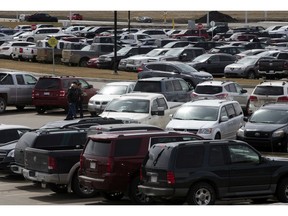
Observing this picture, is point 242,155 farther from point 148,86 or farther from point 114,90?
point 114,90

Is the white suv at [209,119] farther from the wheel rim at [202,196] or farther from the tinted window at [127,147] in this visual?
the wheel rim at [202,196]

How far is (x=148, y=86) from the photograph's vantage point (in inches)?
1286

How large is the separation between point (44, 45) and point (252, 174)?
4065 centimetres

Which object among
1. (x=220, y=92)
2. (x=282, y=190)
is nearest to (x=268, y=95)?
(x=220, y=92)

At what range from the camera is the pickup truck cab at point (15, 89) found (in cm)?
3494

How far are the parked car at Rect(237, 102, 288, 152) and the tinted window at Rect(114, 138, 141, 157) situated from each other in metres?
7.75

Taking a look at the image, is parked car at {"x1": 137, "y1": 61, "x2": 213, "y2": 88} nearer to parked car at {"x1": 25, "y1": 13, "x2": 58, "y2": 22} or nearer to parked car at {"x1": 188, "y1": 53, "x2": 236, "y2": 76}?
parked car at {"x1": 188, "y1": 53, "x2": 236, "y2": 76}

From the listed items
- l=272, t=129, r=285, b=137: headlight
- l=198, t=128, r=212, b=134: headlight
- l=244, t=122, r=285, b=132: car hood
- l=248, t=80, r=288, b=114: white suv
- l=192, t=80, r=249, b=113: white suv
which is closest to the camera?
l=198, t=128, r=212, b=134: headlight

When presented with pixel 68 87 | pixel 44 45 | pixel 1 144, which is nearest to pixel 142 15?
pixel 44 45

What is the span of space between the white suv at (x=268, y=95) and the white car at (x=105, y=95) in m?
4.66

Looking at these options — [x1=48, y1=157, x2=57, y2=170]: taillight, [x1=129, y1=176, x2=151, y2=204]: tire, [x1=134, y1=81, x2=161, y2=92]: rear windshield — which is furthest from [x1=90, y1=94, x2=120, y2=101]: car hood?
[x1=129, y1=176, x2=151, y2=204]: tire

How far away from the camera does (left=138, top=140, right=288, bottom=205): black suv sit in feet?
57.0

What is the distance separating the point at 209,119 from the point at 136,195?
8166 millimetres

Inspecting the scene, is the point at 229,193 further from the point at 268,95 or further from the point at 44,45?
the point at 44,45
